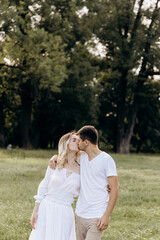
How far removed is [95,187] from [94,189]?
0.09ft

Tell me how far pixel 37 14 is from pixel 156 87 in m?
17.2

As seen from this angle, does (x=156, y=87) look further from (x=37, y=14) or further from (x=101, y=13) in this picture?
(x=37, y=14)

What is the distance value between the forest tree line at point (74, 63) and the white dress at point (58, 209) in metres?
20.9

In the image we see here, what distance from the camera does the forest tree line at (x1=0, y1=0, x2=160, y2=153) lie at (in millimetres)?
26156

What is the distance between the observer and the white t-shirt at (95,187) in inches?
165

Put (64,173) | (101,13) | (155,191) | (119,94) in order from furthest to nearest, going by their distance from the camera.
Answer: (119,94), (101,13), (155,191), (64,173)

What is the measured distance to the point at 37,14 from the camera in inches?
1140

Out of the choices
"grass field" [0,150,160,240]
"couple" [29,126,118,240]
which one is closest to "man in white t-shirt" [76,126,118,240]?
"couple" [29,126,118,240]

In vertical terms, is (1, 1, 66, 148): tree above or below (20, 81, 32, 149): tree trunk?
above

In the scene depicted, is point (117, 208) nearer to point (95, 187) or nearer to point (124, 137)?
point (95, 187)

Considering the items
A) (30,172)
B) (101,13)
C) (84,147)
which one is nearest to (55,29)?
(101,13)

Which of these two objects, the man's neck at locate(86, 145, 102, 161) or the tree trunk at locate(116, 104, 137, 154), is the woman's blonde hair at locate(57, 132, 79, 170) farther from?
the tree trunk at locate(116, 104, 137, 154)

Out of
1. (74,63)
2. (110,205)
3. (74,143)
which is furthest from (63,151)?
(74,63)

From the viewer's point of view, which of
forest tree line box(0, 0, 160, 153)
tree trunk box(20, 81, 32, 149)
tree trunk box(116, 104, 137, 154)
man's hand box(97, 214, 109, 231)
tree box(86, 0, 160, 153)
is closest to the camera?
man's hand box(97, 214, 109, 231)
